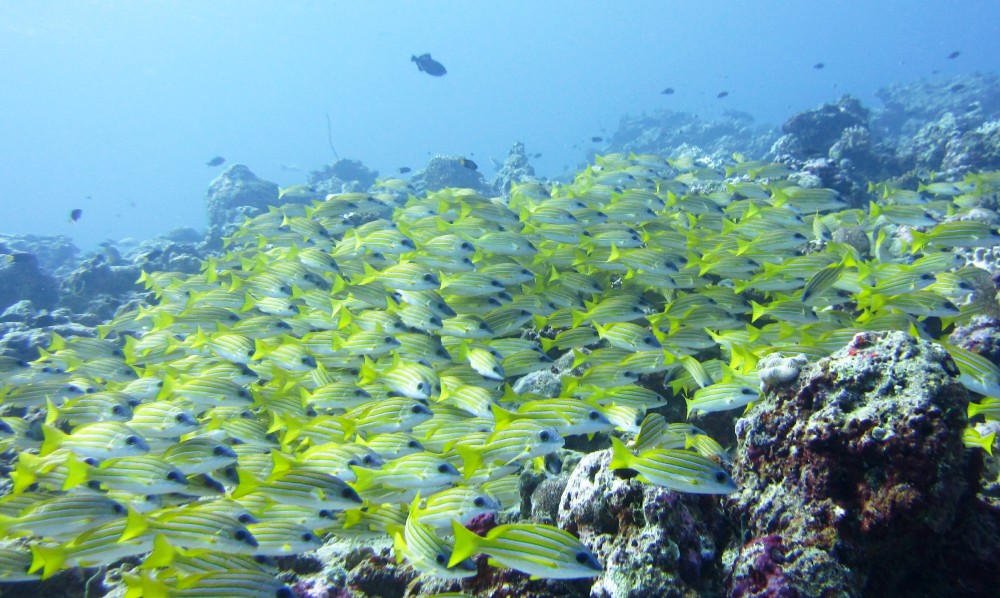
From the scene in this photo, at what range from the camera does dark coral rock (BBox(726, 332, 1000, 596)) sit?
8.30 feet

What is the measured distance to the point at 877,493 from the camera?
2.62 m

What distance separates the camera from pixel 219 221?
83.7ft

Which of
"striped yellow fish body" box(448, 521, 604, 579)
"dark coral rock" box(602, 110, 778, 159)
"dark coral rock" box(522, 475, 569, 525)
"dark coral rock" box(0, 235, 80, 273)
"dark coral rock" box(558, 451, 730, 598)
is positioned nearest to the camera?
"striped yellow fish body" box(448, 521, 604, 579)

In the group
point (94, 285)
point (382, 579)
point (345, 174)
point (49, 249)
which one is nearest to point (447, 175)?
point (345, 174)

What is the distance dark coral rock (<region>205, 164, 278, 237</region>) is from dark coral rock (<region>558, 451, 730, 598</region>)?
25339 mm

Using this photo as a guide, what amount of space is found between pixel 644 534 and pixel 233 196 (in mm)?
27687

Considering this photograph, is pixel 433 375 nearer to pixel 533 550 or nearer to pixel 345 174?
pixel 533 550

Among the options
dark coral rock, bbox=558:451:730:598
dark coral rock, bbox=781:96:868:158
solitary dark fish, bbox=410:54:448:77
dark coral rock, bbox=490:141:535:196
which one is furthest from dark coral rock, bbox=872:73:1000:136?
dark coral rock, bbox=558:451:730:598

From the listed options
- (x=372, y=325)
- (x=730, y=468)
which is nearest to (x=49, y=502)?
(x=372, y=325)

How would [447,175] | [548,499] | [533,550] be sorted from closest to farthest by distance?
[533,550]
[548,499]
[447,175]

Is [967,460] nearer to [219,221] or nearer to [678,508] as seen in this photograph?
[678,508]

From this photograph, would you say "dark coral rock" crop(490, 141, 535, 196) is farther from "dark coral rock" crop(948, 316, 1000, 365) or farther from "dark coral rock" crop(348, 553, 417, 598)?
"dark coral rock" crop(348, 553, 417, 598)

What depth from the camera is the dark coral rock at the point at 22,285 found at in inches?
679

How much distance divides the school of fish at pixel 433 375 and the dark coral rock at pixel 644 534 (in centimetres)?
31
